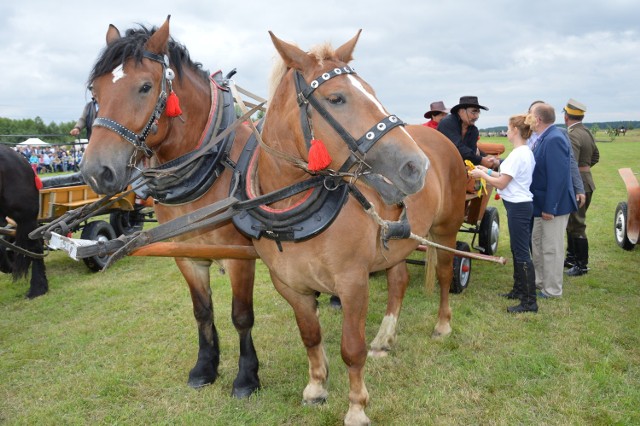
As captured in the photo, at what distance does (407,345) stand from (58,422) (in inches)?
109

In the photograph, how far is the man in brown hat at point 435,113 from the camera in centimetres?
678

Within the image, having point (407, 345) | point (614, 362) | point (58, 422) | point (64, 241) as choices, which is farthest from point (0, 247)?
point (614, 362)

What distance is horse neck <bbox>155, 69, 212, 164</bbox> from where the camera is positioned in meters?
2.85

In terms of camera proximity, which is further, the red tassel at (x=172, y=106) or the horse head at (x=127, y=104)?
the red tassel at (x=172, y=106)

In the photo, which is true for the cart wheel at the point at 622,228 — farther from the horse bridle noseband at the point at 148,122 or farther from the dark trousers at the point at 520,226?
the horse bridle noseband at the point at 148,122

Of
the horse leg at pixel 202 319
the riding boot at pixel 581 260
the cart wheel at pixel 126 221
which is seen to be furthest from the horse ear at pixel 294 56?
the cart wheel at pixel 126 221

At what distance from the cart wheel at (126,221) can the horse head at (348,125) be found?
6289 mm

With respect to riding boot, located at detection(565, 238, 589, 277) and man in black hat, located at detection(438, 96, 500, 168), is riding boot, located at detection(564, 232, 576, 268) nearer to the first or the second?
riding boot, located at detection(565, 238, 589, 277)

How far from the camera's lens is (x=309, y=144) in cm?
223

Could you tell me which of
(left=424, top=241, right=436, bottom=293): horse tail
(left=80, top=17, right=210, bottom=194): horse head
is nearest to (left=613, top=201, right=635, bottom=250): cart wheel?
(left=424, top=241, right=436, bottom=293): horse tail

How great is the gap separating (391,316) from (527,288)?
1.60 m

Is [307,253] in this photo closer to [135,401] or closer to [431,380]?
[431,380]

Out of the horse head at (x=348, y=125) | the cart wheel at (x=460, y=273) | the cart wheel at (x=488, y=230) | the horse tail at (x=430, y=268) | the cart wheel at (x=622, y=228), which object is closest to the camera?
the horse head at (x=348, y=125)

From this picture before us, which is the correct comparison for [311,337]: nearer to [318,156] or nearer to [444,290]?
[318,156]
